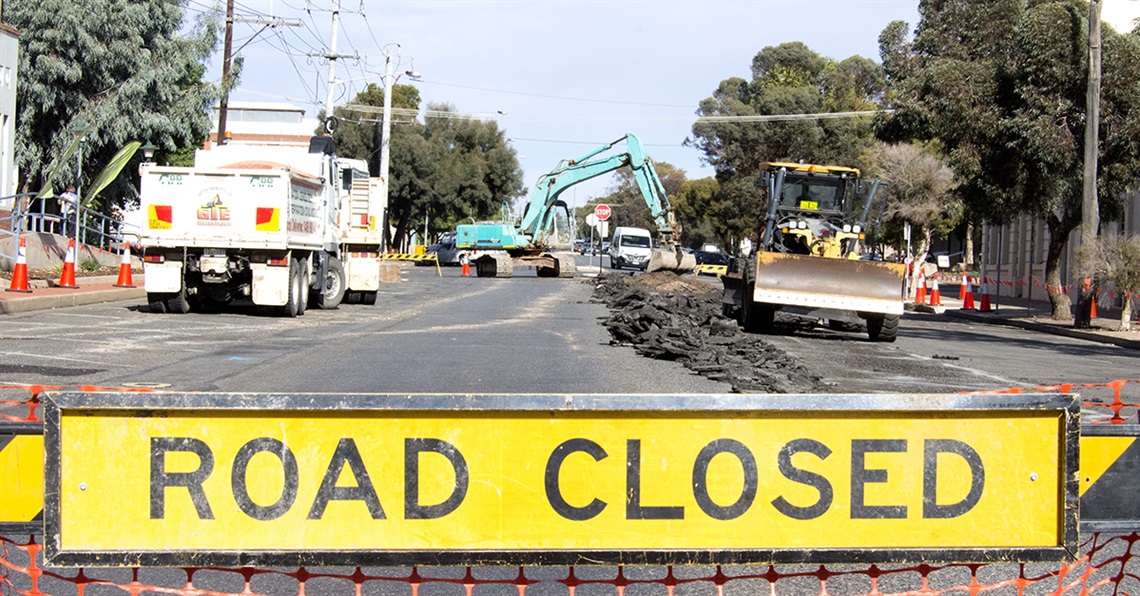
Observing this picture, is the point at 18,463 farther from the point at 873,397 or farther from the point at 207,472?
the point at 873,397

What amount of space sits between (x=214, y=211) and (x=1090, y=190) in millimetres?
17056

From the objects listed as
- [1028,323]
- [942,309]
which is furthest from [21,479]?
[942,309]

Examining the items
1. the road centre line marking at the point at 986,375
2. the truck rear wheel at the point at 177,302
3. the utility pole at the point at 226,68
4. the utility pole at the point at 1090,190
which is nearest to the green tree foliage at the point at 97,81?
the utility pole at the point at 226,68

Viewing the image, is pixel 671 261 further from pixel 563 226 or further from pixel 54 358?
pixel 54 358

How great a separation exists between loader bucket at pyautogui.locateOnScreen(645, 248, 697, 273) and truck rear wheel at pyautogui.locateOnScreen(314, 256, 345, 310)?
49.9 feet

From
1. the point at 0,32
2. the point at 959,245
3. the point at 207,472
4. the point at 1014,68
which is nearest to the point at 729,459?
the point at 207,472

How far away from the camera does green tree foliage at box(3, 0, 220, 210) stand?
3400 cm

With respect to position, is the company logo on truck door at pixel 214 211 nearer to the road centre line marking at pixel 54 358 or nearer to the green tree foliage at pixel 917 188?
the road centre line marking at pixel 54 358

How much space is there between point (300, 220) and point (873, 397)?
18.4 m

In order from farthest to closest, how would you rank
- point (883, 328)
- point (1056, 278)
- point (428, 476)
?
point (1056, 278), point (883, 328), point (428, 476)

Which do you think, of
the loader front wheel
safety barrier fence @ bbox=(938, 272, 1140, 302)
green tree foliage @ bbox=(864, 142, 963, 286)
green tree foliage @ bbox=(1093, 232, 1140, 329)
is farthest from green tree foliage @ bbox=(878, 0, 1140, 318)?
green tree foliage @ bbox=(864, 142, 963, 286)

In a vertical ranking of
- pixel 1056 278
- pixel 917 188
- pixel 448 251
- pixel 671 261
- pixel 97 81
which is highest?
pixel 97 81

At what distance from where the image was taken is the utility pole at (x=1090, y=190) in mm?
23750

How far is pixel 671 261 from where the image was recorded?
3788 centimetres
